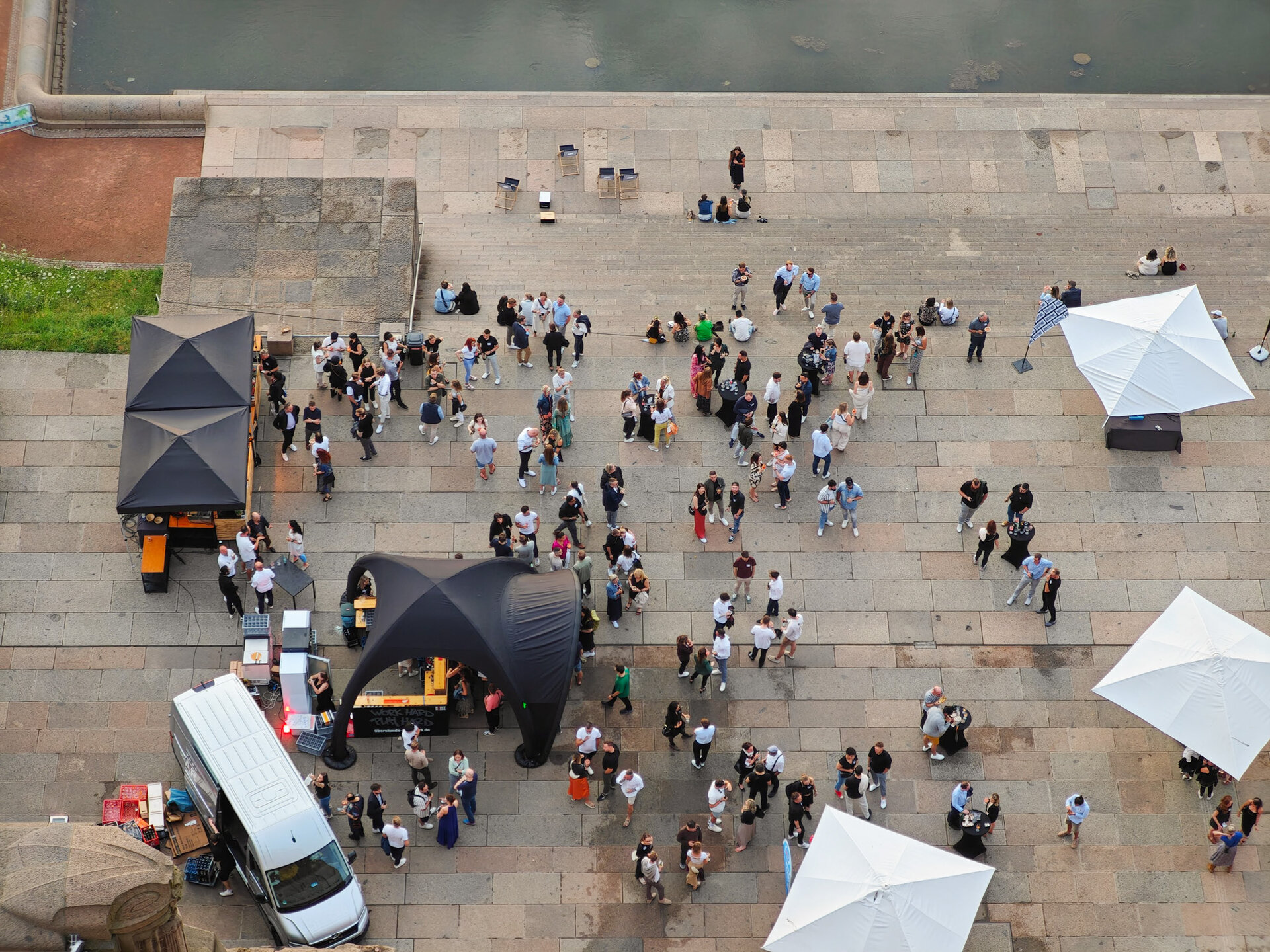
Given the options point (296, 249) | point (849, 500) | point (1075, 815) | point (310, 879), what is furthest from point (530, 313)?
point (1075, 815)

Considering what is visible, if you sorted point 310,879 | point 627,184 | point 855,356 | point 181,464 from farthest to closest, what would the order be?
point 627,184, point 855,356, point 181,464, point 310,879

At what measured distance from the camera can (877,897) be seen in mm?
24375

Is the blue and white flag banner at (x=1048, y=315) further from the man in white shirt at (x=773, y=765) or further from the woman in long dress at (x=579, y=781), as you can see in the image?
the woman in long dress at (x=579, y=781)

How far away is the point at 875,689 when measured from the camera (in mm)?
30016

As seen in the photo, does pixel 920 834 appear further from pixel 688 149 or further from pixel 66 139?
pixel 66 139

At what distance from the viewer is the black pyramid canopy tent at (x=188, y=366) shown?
3116cm

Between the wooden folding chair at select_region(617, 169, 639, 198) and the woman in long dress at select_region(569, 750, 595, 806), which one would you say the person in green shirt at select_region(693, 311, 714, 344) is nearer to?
the wooden folding chair at select_region(617, 169, 639, 198)

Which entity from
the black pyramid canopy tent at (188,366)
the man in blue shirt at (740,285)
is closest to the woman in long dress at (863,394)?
the man in blue shirt at (740,285)

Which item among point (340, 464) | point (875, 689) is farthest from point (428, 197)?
point (875, 689)

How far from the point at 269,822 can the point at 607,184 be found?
1947 cm

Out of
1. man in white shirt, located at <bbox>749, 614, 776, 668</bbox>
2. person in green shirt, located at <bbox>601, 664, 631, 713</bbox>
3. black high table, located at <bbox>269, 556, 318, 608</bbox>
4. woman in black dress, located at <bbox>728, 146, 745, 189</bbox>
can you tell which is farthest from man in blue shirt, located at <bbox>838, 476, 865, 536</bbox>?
black high table, located at <bbox>269, 556, 318, 608</bbox>

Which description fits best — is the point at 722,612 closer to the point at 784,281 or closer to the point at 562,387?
the point at 562,387

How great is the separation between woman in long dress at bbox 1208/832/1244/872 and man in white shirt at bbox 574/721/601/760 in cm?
1097

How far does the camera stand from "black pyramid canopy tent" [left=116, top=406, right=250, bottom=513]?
30.1m
